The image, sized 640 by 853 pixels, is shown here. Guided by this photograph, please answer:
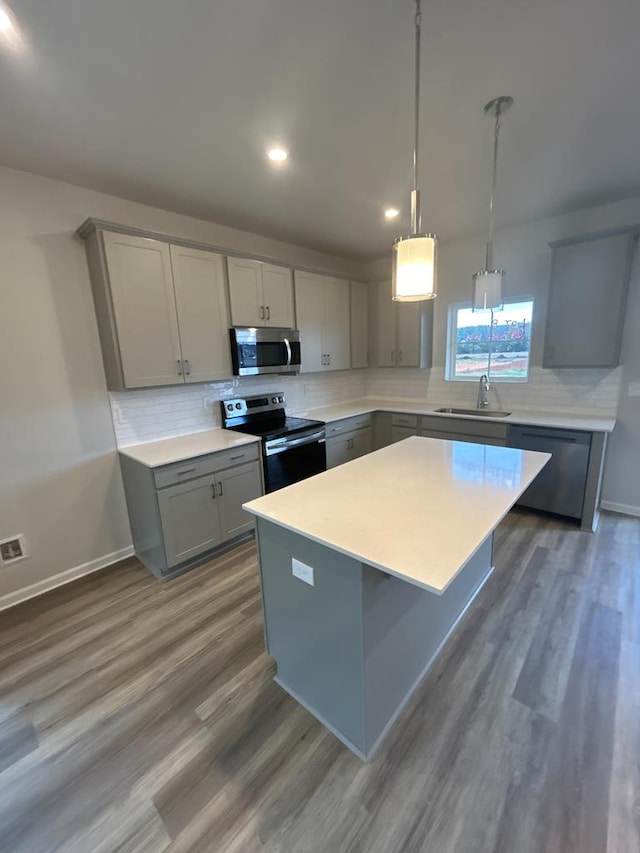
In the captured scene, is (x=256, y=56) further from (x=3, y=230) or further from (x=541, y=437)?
(x=541, y=437)

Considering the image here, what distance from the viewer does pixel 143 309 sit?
2.53 m

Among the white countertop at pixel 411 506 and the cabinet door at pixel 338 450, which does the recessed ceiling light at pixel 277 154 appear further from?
the cabinet door at pixel 338 450

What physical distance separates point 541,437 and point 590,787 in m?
2.44

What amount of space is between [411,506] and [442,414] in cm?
245

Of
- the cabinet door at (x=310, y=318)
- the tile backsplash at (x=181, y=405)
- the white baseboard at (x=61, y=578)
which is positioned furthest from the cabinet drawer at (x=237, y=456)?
the cabinet door at (x=310, y=318)

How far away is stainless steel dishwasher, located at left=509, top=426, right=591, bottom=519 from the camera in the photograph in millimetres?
2994

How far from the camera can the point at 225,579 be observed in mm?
2586

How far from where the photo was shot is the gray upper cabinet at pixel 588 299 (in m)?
2.88

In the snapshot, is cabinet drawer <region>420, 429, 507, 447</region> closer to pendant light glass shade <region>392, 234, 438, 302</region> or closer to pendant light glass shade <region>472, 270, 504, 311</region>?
pendant light glass shade <region>472, 270, 504, 311</region>

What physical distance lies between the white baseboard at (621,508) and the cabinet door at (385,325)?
8.53ft

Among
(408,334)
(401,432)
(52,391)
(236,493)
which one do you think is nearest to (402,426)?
(401,432)

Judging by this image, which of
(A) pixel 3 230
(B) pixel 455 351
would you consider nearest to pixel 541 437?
(B) pixel 455 351

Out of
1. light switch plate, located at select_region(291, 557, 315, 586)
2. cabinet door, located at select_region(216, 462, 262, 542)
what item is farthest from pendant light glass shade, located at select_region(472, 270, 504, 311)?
cabinet door, located at select_region(216, 462, 262, 542)

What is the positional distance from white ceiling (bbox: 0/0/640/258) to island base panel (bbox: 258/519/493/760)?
6.38 ft
